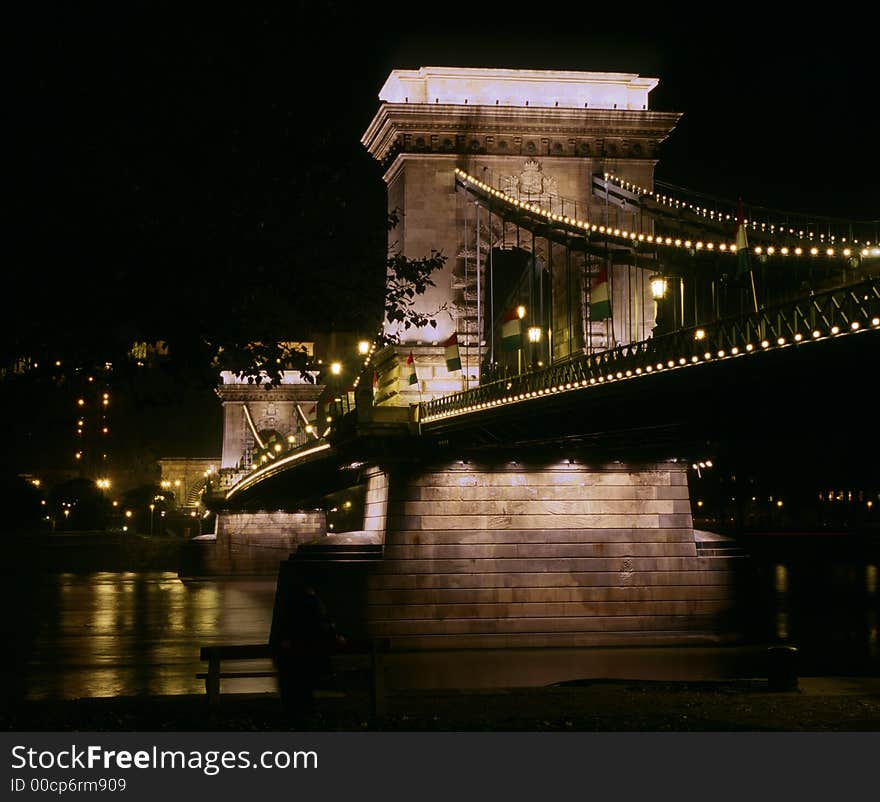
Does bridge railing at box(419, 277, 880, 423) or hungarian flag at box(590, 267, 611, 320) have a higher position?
hungarian flag at box(590, 267, 611, 320)

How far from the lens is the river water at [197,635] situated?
1238 inches

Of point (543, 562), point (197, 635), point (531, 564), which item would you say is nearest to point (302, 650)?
point (531, 564)

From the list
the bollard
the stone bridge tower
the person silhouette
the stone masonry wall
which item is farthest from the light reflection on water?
the stone bridge tower

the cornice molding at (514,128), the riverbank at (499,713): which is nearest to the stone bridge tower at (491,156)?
the cornice molding at (514,128)

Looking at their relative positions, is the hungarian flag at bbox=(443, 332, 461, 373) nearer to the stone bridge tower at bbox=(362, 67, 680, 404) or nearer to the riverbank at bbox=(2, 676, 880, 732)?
the stone bridge tower at bbox=(362, 67, 680, 404)

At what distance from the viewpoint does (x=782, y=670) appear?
79.4ft

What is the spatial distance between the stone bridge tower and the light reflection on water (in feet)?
42.8

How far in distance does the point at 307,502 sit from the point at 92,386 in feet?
203

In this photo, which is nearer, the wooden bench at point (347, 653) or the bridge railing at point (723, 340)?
the wooden bench at point (347, 653)

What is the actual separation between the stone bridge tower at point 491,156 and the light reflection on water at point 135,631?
1305 cm

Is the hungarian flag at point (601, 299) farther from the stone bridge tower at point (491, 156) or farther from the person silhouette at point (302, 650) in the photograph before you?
the stone bridge tower at point (491, 156)

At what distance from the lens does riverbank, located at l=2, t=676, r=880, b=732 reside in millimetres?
15055

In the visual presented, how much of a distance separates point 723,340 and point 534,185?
27860 millimetres

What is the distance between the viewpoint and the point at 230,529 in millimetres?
88250
